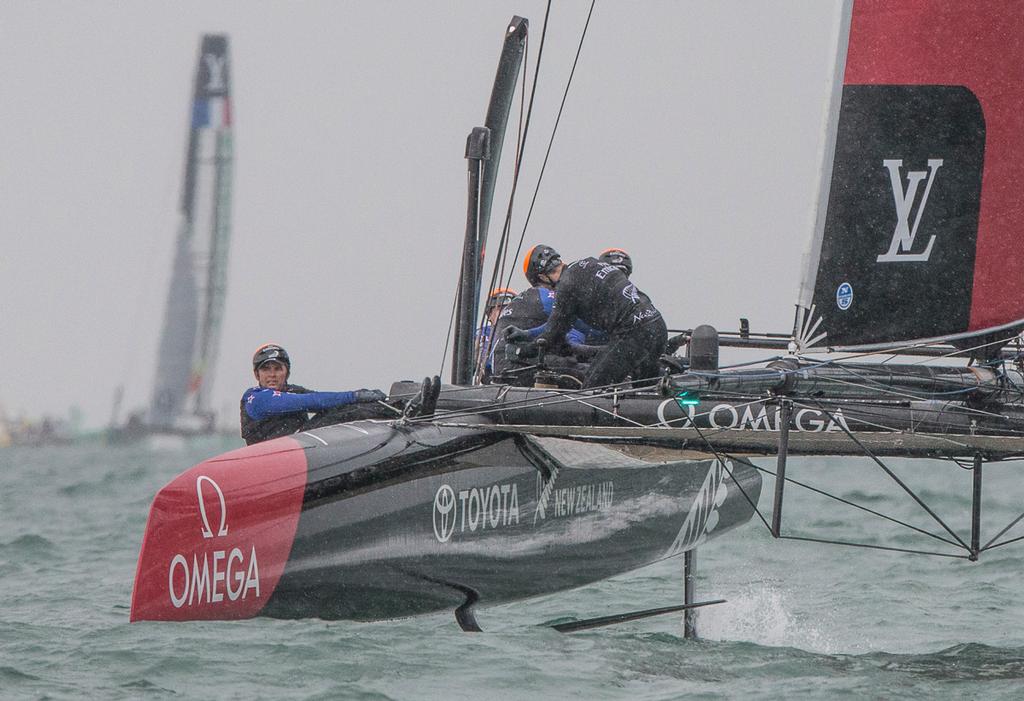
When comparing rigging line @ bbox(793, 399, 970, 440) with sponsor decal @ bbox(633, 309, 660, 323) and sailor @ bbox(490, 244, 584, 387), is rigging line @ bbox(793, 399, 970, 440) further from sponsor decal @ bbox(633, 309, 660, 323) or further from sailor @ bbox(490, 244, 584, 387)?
sailor @ bbox(490, 244, 584, 387)

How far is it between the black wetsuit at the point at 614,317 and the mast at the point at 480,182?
509 mm

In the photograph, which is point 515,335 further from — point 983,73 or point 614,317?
point 983,73

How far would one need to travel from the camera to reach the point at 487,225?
6.10 m

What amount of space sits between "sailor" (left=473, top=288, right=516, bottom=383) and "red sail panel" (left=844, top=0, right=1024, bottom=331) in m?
1.95

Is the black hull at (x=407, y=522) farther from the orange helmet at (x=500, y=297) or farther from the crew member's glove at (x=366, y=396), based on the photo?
the orange helmet at (x=500, y=297)

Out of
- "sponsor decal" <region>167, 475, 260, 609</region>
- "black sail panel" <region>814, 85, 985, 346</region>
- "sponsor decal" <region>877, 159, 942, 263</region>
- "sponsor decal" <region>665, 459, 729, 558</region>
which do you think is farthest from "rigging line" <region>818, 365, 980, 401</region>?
"sponsor decal" <region>167, 475, 260, 609</region>

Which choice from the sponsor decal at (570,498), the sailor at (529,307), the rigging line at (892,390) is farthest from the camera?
the sailor at (529,307)

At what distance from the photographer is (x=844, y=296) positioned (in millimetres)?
4812

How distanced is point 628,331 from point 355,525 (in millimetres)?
1286

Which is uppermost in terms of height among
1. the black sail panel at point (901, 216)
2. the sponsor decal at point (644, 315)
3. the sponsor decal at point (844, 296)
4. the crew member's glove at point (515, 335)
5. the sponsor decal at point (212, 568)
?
Result: the black sail panel at point (901, 216)

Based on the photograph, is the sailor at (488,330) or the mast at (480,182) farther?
the sailor at (488,330)

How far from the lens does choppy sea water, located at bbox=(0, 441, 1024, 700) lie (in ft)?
14.0

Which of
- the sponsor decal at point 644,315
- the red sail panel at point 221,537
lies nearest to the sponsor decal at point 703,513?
the sponsor decal at point 644,315

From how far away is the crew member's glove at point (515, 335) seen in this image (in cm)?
563
